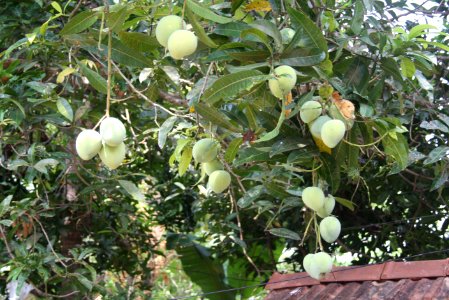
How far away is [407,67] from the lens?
2.20 meters

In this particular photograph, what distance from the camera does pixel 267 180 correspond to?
2.38m

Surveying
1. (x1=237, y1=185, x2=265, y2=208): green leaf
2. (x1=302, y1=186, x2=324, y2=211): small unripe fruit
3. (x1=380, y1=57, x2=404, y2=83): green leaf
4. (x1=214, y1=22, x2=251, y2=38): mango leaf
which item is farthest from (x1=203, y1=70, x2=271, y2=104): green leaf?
(x1=237, y1=185, x2=265, y2=208): green leaf

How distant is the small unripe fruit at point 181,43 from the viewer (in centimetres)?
151

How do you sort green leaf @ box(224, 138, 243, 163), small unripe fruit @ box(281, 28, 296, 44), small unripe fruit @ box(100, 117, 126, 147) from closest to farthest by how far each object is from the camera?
small unripe fruit @ box(100, 117, 126, 147), small unripe fruit @ box(281, 28, 296, 44), green leaf @ box(224, 138, 243, 163)

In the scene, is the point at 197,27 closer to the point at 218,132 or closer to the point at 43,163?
the point at 218,132

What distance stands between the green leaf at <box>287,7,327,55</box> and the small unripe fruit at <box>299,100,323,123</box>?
0.13m

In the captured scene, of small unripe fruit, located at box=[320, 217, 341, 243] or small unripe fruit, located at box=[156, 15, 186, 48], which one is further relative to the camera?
small unripe fruit, located at box=[320, 217, 341, 243]

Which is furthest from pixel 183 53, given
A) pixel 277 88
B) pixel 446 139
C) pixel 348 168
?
pixel 446 139

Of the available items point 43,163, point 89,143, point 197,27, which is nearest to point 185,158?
A: point 197,27

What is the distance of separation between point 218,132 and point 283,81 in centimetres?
122

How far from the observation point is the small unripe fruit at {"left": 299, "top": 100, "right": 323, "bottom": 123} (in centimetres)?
165

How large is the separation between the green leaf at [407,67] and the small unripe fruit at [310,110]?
625 millimetres

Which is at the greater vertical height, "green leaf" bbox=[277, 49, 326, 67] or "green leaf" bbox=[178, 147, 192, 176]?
"green leaf" bbox=[277, 49, 326, 67]

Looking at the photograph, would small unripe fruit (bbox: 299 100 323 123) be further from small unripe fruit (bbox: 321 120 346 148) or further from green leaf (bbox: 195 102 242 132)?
green leaf (bbox: 195 102 242 132)
